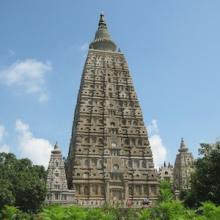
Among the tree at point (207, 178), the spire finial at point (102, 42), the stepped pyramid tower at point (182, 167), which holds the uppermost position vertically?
the spire finial at point (102, 42)

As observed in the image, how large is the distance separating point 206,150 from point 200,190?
496 centimetres

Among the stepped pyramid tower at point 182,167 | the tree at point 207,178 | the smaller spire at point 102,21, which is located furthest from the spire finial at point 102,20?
the tree at point 207,178

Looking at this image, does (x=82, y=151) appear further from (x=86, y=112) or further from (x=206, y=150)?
(x=206, y=150)

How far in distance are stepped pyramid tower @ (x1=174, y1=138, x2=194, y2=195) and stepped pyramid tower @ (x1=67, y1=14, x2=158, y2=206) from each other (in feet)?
41.6

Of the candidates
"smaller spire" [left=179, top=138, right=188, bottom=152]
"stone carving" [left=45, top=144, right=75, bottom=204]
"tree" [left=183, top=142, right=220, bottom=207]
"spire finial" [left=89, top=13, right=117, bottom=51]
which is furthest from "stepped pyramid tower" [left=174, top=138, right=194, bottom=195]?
"tree" [left=183, top=142, right=220, bottom=207]

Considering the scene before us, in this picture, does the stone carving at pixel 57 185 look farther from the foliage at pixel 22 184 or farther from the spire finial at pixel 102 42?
the spire finial at pixel 102 42

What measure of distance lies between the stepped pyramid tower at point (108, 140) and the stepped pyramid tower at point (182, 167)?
12.7 meters

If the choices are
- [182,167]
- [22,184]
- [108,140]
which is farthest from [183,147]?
[22,184]

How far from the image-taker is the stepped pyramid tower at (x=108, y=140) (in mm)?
72688

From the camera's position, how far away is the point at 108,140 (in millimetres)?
76812

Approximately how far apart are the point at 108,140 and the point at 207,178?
3187cm

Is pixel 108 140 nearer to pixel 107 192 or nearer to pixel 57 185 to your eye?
pixel 107 192

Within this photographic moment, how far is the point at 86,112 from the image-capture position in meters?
78.8

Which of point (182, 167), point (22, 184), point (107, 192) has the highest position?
point (182, 167)
